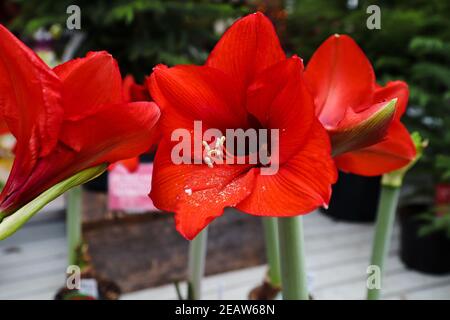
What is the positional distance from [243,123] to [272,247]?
0.20 meters

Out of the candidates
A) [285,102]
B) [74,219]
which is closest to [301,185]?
[285,102]

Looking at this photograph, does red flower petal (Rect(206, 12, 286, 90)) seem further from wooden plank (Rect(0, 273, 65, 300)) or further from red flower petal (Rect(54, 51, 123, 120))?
wooden plank (Rect(0, 273, 65, 300))

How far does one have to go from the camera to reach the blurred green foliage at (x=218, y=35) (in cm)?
143

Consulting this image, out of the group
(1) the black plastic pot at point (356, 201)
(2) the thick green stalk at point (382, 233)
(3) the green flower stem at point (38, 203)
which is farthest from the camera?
(1) the black plastic pot at point (356, 201)

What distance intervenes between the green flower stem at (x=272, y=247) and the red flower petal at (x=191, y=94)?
13cm

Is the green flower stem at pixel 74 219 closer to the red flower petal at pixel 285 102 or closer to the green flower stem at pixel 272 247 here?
the green flower stem at pixel 272 247

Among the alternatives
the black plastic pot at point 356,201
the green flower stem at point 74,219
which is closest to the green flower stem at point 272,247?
the green flower stem at point 74,219

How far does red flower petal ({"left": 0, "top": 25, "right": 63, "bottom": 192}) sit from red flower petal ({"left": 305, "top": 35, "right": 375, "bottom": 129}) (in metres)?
0.14

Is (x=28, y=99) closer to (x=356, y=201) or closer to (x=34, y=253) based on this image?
(x=34, y=253)

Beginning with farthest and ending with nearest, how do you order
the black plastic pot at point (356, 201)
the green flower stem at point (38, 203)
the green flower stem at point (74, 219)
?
the black plastic pot at point (356, 201), the green flower stem at point (74, 219), the green flower stem at point (38, 203)

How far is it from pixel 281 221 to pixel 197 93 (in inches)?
3.0

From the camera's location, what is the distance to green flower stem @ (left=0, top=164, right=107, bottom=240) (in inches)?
7.6

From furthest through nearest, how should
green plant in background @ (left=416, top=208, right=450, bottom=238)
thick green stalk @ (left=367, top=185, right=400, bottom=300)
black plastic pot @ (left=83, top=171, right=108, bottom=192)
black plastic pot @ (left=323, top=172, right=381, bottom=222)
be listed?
black plastic pot @ (left=323, top=172, right=381, bottom=222) → black plastic pot @ (left=83, top=171, right=108, bottom=192) → green plant in background @ (left=416, top=208, right=450, bottom=238) → thick green stalk @ (left=367, top=185, right=400, bottom=300)

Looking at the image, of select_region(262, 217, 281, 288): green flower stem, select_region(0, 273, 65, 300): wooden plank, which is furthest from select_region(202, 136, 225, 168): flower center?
select_region(0, 273, 65, 300): wooden plank
